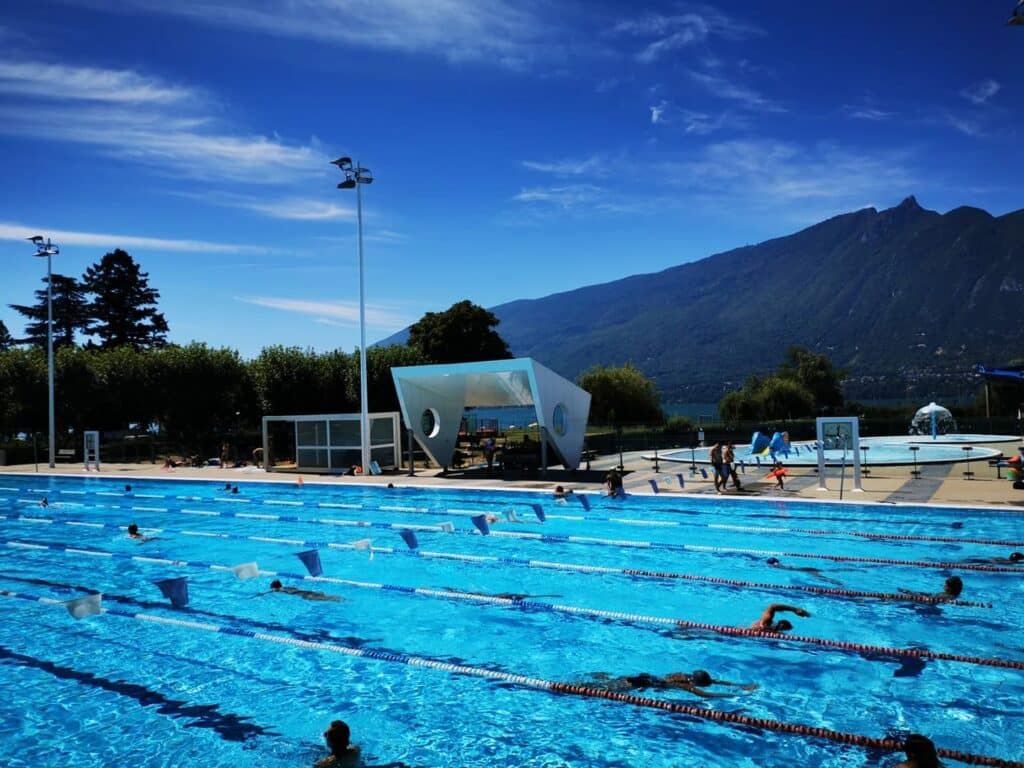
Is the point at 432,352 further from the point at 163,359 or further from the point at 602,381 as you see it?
the point at 163,359

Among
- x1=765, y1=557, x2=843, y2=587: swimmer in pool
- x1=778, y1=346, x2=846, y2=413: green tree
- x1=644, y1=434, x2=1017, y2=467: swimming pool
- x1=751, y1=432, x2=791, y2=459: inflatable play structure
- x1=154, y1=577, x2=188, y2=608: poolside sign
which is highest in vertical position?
x1=778, y1=346, x2=846, y2=413: green tree

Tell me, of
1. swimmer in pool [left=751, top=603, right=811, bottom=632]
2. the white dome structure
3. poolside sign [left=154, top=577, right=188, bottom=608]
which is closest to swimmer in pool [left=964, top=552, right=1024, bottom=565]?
swimmer in pool [left=751, top=603, right=811, bottom=632]

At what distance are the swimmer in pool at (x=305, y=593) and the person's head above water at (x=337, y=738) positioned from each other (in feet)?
17.2

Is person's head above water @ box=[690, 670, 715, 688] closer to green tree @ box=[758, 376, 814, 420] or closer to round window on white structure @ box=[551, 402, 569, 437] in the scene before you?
round window on white structure @ box=[551, 402, 569, 437]

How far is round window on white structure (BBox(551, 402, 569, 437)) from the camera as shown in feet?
80.6

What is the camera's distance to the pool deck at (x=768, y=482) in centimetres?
1770

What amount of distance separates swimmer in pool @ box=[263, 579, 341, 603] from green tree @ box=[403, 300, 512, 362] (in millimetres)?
46371

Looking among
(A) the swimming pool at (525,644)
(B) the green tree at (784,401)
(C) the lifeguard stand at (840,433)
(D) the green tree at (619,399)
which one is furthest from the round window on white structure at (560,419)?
(B) the green tree at (784,401)

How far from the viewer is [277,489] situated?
2523 centimetres

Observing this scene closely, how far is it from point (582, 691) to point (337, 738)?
2.48m

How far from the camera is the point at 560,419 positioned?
2502 cm

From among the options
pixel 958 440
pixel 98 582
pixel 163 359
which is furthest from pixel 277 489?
pixel 958 440

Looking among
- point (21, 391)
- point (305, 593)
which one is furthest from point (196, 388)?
point (305, 593)

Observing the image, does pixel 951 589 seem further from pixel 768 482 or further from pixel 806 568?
pixel 768 482
